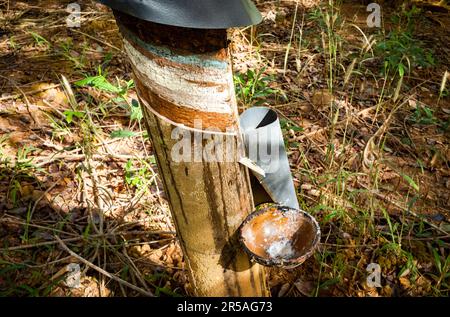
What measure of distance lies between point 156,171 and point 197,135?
1.41 meters

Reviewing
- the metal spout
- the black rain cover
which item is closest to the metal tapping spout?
the metal spout

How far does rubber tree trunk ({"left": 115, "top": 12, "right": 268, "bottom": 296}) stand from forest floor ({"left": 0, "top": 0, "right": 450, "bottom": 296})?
62 centimetres

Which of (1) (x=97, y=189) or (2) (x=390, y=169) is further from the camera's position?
(2) (x=390, y=169)

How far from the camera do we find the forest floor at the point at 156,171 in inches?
72.0

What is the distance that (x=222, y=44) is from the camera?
834 millimetres

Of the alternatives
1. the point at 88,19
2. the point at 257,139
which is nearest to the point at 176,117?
the point at 257,139

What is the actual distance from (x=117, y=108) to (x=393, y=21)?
299 centimetres

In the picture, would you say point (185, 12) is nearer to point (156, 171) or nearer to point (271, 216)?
point (271, 216)

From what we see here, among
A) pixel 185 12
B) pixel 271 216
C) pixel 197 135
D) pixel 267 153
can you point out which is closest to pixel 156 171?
pixel 267 153

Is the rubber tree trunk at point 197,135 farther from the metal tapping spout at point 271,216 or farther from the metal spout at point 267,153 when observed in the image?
the metal spout at point 267,153

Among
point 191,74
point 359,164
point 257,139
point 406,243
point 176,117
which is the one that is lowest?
point 406,243

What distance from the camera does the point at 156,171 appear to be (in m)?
2.29

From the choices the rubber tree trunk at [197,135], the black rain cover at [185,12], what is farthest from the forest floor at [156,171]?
the black rain cover at [185,12]
